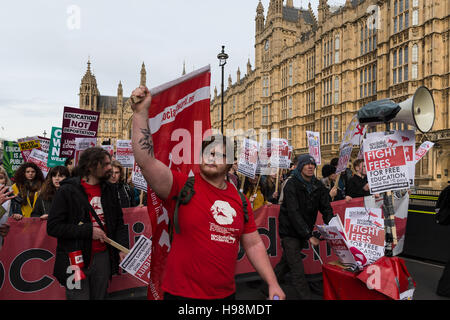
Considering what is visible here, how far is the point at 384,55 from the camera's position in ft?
78.5

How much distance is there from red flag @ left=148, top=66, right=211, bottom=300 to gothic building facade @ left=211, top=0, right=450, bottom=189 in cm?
1813

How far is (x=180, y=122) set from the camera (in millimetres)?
2645

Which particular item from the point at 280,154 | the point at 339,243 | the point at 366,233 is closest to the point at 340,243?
the point at 339,243

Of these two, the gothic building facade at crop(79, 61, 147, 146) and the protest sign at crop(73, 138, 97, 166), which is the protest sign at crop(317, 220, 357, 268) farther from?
the gothic building facade at crop(79, 61, 147, 146)

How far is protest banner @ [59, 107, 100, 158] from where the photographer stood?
6.73 m

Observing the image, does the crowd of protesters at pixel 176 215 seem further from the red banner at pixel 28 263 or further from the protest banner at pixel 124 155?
the protest banner at pixel 124 155

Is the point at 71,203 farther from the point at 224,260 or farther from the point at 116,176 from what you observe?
the point at 116,176

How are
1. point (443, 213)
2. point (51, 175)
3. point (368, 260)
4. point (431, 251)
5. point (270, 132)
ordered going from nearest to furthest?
1. point (368, 260)
2. point (51, 175)
3. point (443, 213)
4. point (431, 251)
5. point (270, 132)

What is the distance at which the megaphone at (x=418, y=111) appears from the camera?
392cm

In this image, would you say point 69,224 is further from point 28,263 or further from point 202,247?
point 28,263

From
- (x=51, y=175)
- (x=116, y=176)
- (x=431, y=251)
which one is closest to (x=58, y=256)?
(x=51, y=175)

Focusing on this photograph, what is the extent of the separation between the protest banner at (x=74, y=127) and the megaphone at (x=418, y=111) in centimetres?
558

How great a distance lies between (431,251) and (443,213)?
2.49m

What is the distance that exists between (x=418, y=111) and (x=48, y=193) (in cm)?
493
